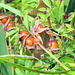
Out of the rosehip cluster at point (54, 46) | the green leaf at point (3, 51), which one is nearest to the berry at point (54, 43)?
the rosehip cluster at point (54, 46)

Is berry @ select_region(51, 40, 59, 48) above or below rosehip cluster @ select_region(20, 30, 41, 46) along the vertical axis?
below

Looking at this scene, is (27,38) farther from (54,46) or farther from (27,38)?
(54,46)

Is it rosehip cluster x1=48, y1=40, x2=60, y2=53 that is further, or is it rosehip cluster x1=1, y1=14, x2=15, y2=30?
rosehip cluster x1=1, y1=14, x2=15, y2=30

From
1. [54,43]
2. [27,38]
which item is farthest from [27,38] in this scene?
[54,43]

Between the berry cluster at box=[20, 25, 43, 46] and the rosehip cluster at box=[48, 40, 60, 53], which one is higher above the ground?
the berry cluster at box=[20, 25, 43, 46]

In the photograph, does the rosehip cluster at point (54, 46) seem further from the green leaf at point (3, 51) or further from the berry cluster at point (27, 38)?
the green leaf at point (3, 51)

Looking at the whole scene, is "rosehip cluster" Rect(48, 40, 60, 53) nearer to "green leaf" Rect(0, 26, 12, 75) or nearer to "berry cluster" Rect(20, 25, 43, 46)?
"berry cluster" Rect(20, 25, 43, 46)

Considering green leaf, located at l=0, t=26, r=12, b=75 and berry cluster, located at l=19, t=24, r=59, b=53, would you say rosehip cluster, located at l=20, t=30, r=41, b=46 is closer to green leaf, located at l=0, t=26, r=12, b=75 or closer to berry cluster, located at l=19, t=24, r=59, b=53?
berry cluster, located at l=19, t=24, r=59, b=53

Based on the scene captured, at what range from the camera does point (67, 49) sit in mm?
629

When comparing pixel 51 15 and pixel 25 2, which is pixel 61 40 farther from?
pixel 25 2

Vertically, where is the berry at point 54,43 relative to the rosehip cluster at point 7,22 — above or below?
below

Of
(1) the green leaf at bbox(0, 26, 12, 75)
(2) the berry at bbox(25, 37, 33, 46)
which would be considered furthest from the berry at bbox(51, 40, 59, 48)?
(1) the green leaf at bbox(0, 26, 12, 75)

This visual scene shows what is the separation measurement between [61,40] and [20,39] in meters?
0.20

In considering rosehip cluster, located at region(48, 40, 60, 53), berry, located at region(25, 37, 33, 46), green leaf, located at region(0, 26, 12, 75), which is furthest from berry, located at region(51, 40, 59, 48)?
green leaf, located at region(0, 26, 12, 75)
